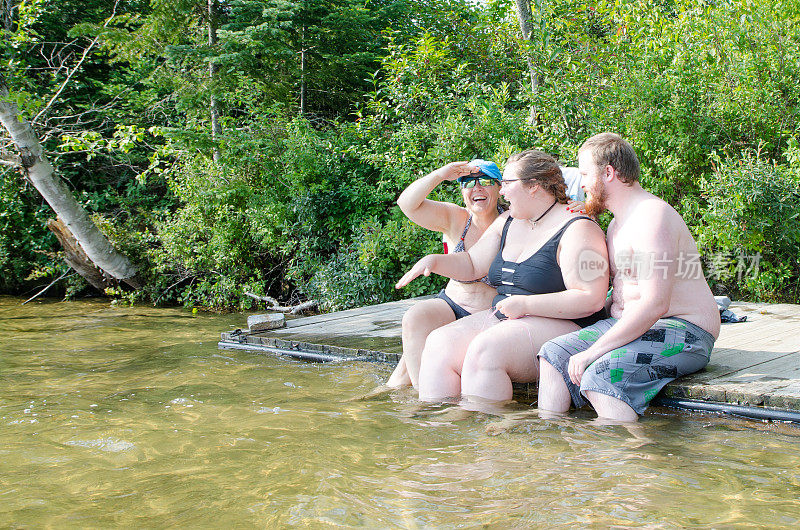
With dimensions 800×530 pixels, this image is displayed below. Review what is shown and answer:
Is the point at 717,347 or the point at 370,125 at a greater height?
the point at 370,125

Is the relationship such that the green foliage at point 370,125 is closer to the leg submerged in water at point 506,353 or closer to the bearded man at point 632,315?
the bearded man at point 632,315

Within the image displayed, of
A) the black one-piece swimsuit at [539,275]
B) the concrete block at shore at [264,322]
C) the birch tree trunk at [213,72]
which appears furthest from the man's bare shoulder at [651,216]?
the birch tree trunk at [213,72]

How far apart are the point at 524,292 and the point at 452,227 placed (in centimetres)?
93

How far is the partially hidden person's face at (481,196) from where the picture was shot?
4266 millimetres

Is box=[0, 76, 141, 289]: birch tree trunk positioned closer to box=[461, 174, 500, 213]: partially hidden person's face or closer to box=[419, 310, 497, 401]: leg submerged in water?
box=[461, 174, 500, 213]: partially hidden person's face

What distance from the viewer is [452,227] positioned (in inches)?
176

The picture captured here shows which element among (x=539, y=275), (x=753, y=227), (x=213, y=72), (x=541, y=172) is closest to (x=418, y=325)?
(x=539, y=275)

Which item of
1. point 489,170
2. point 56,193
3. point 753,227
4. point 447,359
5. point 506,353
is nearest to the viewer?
point 506,353

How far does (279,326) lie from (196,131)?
17.2ft

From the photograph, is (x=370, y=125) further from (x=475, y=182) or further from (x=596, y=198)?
(x=596, y=198)

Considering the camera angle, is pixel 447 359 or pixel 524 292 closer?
pixel 524 292

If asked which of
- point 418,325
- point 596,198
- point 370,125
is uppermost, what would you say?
point 370,125

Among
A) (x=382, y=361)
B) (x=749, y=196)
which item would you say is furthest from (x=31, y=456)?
(x=749, y=196)

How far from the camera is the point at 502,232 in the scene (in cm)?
402
